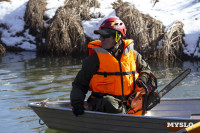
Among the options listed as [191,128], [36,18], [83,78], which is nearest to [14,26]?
[36,18]

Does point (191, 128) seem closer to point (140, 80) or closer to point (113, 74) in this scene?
point (140, 80)

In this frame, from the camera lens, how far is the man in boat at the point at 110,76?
4.98m

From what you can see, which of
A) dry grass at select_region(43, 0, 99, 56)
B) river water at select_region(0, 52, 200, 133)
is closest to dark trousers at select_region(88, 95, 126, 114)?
river water at select_region(0, 52, 200, 133)

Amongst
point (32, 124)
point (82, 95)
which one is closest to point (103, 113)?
point (82, 95)

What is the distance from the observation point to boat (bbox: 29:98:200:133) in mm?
4703

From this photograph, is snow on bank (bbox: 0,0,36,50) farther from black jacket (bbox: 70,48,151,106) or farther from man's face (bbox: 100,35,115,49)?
man's face (bbox: 100,35,115,49)

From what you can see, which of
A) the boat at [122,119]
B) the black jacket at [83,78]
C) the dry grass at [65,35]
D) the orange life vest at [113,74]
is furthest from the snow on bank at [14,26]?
the orange life vest at [113,74]

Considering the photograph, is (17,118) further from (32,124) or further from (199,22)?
(199,22)

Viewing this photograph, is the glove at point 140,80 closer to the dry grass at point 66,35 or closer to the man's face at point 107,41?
the man's face at point 107,41

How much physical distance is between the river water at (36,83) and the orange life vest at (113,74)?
1.35m

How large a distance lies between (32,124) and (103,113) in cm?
178

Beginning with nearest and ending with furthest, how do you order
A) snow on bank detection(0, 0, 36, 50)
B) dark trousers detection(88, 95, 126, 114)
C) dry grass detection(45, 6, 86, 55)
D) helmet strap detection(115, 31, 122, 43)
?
dark trousers detection(88, 95, 126, 114) → helmet strap detection(115, 31, 122, 43) → dry grass detection(45, 6, 86, 55) → snow on bank detection(0, 0, 36, 50)

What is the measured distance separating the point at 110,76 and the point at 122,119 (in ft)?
2.03

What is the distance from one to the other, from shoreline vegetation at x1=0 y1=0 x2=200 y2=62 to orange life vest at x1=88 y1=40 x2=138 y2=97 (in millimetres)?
5829
